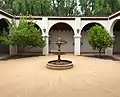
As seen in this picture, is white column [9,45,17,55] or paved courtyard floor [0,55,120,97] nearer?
paved courtyard floor [0,55,120,97]

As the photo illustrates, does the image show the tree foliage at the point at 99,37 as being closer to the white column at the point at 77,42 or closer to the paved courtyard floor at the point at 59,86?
the white column at the point at 77,42

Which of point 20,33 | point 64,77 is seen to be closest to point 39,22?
point 20,33


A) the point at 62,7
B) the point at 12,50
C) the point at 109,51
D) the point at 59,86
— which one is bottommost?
the point at 59,86

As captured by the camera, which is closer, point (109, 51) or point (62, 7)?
point (109, 51)

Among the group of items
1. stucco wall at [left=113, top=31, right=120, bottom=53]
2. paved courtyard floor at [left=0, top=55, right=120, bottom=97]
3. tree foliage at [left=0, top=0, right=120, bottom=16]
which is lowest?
paved courtyard floor at [left=0, top=55, right=120, bottom=97]

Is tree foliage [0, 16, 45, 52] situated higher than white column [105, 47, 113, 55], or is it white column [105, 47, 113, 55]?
tree foliage [0, 16, 45, 52]

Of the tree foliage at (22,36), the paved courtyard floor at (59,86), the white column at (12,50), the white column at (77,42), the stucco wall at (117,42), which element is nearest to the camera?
the paved courtyard floor at (59,86)

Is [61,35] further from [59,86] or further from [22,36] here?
[59,86]

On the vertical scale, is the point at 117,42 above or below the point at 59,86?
above

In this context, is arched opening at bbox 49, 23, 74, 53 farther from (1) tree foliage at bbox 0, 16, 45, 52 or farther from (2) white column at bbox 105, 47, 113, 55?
(1) tree foliage at bbox 0, 16, 45, 52

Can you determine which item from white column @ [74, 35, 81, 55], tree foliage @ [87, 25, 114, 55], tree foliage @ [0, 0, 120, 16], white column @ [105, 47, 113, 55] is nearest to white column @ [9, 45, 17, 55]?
tree foliage @ [0, 0, 120, 16]

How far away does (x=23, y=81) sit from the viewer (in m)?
7.14

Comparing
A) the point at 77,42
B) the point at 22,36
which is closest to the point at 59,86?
the point at 22,36

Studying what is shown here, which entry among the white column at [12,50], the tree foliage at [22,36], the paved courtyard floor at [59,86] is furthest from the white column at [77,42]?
the paved courtyard floor at [59,86]
